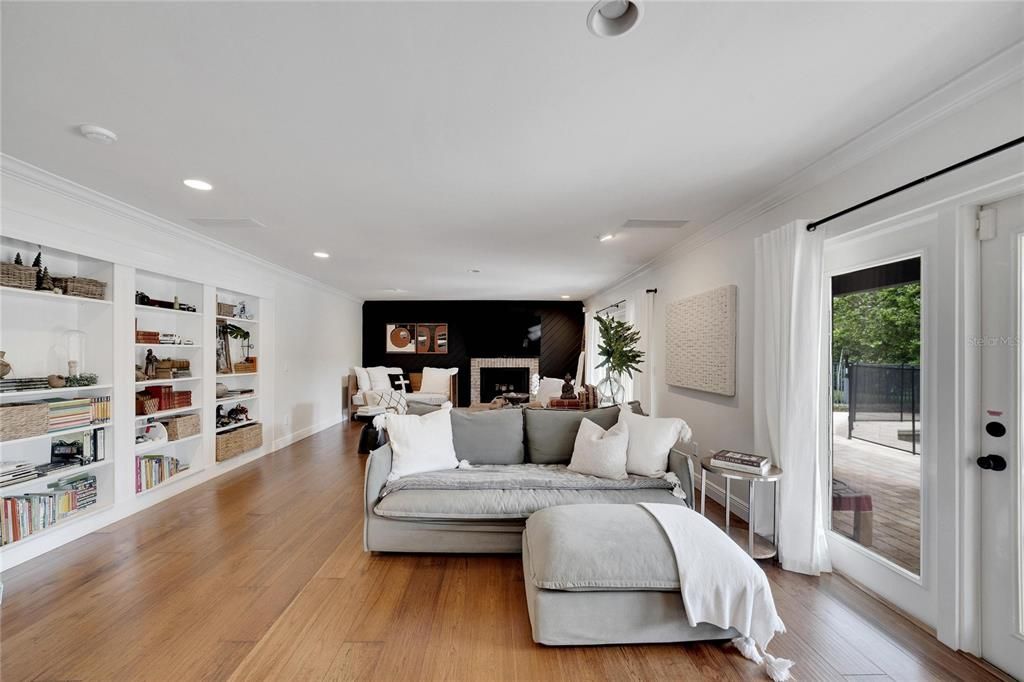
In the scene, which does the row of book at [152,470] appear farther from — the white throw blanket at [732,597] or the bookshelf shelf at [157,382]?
the white throw blanket at [732,597]

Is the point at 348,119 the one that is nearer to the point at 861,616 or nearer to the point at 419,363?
the point at 861,616

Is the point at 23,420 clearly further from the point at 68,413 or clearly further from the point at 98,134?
the point at 98,134

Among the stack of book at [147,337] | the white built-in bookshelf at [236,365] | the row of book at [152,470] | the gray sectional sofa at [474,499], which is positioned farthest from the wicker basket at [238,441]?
the gray sectional sofa at [474,499]

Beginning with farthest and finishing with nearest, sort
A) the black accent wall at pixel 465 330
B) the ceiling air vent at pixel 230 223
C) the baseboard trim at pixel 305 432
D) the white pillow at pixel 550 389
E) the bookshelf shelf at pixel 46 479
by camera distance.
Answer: the black accent wall at pixel 465 330 → the white pillow at pixel 550 389 → the baseboard trim at pixel 305 432 → the ceiling air vent at pixel 230 223 → the bookshelf shelf at pixel 46 479

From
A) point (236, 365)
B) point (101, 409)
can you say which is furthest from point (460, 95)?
point (236, 365)

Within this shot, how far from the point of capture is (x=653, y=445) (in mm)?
3154

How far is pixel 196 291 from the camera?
4578 mm

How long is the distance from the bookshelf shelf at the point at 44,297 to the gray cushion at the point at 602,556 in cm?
351

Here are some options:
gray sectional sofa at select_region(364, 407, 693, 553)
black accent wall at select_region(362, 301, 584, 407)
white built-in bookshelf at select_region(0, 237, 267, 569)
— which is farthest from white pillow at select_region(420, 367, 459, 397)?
gray sectional sofa at select_region(364, 407, 693, 553)

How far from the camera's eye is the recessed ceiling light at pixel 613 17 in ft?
4.68

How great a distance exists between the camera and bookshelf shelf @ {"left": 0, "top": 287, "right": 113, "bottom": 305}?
2821 millimetres

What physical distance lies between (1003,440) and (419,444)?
306 cm

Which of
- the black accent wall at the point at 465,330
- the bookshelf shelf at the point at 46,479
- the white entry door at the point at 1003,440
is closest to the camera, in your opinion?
the white entry door at the point at 1003,440

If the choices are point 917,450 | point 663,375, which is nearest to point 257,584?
point 917,450
